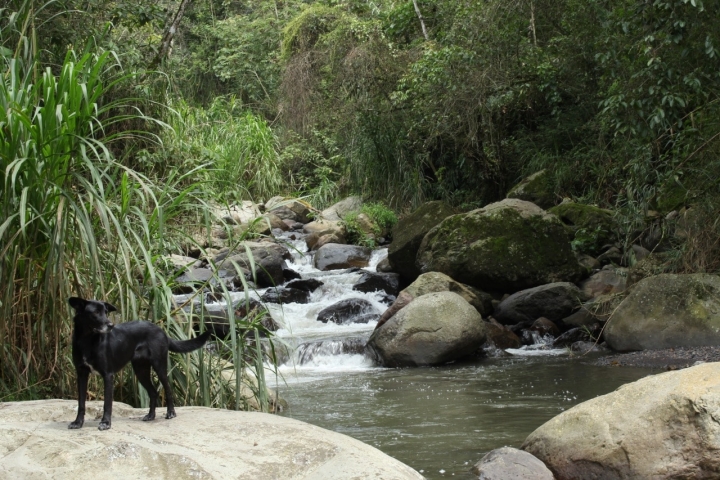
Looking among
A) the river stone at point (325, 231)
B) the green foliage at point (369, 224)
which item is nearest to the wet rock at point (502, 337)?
the green foliage at point (369, 224)

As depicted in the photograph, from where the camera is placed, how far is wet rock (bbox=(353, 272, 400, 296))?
13812 millimetres

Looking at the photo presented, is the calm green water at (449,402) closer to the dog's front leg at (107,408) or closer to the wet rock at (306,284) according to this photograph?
the dog's front leg at (107,408)

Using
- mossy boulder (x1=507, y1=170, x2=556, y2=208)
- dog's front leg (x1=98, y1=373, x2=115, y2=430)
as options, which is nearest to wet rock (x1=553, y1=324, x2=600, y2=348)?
mossy boulder (x1=507, y1=170, x2=556, y2=208)

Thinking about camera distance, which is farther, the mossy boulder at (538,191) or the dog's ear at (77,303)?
the mossy boulder at (538,191)

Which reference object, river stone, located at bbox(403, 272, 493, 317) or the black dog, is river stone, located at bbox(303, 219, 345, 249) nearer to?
river stone, located at bbox(403, 272, 493, 317)

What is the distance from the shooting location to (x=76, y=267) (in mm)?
4547

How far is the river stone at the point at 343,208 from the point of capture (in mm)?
19891

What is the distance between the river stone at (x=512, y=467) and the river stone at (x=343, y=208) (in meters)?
14.6

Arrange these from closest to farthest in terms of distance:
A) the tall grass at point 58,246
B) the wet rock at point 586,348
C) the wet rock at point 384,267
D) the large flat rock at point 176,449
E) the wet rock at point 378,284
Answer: the large flat rock at point 176,449 < the tall grass at point 58,246 < the wet rock at point 586,348 < the wet rock at point 378,284 < the wet rock at point 384,267

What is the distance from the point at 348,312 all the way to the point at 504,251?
8.59 ft

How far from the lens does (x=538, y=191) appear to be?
52.9 feet

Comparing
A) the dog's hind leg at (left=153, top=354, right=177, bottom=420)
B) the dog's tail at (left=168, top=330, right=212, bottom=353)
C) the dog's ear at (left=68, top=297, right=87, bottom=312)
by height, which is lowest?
the dog's hind leg at (left=153, top=354, right=177, bottom=420)

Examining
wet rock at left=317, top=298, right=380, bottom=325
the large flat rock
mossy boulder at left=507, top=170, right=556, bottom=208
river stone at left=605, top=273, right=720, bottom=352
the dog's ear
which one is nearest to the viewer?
the large flat rock

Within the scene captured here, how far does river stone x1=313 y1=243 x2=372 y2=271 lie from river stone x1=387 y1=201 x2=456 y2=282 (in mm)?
1779
